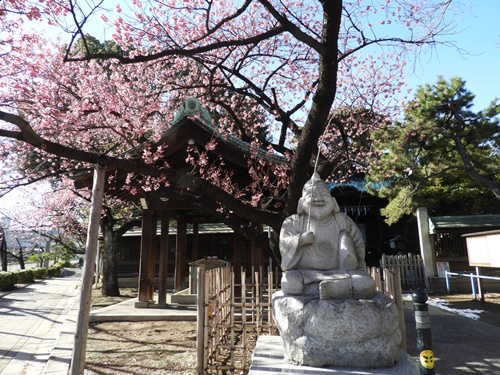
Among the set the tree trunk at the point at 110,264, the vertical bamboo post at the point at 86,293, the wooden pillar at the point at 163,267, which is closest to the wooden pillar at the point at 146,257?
the wooden pillar at the point at 163,267

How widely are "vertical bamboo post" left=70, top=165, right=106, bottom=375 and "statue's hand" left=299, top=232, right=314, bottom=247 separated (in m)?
2.39

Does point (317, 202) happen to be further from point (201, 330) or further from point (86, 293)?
point (86, 293)

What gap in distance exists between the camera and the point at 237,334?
7.21 m

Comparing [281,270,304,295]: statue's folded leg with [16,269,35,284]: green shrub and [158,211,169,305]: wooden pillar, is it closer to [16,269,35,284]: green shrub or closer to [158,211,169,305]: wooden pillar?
[158,211,169,305]: wooden pillar

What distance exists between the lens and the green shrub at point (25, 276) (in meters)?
21.2

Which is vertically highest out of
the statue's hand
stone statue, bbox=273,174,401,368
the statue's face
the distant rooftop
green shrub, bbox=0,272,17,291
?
the distant rooftop

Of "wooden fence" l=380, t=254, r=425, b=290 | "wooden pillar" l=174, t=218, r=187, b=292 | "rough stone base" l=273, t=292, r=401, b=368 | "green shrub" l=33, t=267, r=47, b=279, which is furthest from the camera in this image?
"green shrub" l=33, t=267, r=47, b=279

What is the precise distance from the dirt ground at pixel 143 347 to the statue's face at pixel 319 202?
3.03 meters

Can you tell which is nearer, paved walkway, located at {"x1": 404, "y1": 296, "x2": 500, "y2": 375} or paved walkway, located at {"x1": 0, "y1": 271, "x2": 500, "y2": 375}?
paved walkway, located at {"x1": 404, "y1": 296, "x2": 500, "y2": 375}

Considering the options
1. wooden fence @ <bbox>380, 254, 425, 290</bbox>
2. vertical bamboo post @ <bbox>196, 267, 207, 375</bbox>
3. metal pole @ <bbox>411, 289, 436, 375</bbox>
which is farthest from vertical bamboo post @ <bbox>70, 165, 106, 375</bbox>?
wooden fence @ <bbox>380, 254, 425, 290</bbox>

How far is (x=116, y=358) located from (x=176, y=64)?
7920 mm

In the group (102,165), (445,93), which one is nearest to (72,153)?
(102,165)

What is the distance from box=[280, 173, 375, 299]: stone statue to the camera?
374 cm

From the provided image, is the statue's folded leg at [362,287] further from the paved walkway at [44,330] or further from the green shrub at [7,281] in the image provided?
the green shrub at [7,281]
